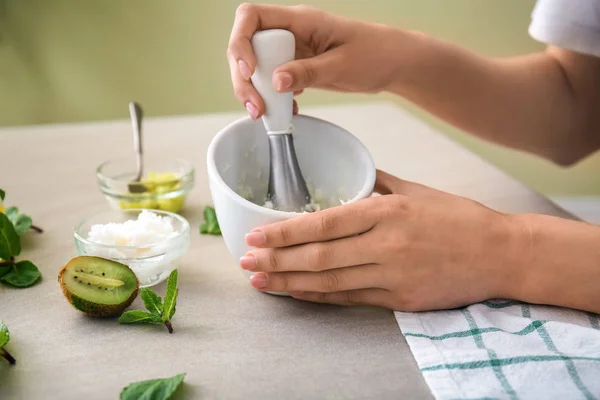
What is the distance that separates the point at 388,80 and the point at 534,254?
15.7 inches

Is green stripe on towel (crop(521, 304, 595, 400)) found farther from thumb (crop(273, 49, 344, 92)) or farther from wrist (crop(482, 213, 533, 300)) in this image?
thumb (crop(273, 49, 344, 92))

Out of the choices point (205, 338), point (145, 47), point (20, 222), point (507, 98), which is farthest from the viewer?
point (145, 47)

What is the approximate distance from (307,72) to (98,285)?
0.35 metres

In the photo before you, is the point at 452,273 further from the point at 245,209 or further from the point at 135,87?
the point at 135,87

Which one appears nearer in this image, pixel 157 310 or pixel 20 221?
pixel 157 310

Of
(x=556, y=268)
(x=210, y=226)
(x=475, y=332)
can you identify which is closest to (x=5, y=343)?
(x=210, y=226)

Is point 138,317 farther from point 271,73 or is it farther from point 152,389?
point 271,73

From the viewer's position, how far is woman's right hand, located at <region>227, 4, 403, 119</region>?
0.77m

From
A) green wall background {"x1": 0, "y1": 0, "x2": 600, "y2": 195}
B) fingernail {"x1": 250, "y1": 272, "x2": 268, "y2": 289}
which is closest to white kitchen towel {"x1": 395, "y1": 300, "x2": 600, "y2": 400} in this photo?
fingernail {"x1": 250, "y1": 272, "x2": 268, "y2": 289}

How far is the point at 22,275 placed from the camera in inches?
31.1

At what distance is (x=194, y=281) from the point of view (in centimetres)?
80

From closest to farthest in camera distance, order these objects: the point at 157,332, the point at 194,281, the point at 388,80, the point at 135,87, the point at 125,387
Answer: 1. the point at 125,387
2. the point at 157,332
3. the point at 194,281
4. the point at 388,80
5. the point at 135,87

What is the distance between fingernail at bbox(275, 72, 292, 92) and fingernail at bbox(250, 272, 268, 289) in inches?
8.4

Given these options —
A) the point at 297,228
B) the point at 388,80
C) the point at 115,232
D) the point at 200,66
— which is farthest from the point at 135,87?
the point at 297,228
